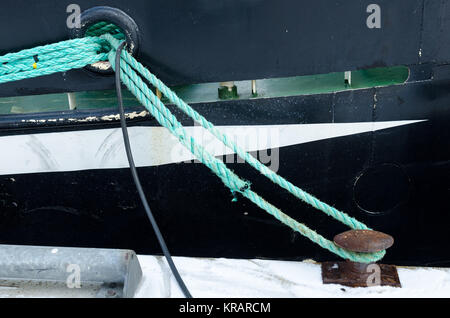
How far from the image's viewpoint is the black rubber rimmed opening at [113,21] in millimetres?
2123

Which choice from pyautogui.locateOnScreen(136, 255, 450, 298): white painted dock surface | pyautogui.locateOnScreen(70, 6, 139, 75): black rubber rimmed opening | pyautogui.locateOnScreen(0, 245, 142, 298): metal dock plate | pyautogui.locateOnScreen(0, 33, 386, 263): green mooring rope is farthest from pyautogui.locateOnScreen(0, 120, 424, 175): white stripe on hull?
pyautogui.locateOnScreen(0, 245, 142, 298): metal dock plate

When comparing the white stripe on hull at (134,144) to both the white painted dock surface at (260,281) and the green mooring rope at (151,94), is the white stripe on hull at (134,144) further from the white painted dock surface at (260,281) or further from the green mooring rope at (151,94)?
the white painted dock surface at (260,281)

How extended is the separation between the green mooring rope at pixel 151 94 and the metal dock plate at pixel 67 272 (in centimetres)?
49

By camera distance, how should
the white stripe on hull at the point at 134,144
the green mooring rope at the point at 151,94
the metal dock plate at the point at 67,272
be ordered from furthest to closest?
the white stripe on hull at the point at 134,144, the green mooring rope at the point at 151,94, the metal dock plate at the point at 67,272

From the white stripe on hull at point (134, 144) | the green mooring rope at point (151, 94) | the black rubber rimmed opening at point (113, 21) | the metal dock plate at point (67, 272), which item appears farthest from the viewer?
the white stripe on hull at point (134, 144)

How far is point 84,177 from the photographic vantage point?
7.91ft

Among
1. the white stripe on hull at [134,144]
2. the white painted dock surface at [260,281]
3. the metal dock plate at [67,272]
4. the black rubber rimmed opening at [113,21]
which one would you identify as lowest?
the white painted dock surface at [260,281]

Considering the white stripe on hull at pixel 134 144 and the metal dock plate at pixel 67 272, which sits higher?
the white stripe on hull at pixel 134 144

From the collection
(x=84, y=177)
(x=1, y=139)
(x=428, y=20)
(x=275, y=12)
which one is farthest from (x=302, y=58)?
(x=1, y=139)

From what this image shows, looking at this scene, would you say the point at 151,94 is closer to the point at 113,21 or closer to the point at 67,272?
the point at 113,21

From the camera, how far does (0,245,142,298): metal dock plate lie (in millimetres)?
1672

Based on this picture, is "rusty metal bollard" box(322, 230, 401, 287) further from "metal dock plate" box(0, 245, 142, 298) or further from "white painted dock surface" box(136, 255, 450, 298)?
"metal dock plate" box(0, 245, 142, 298)

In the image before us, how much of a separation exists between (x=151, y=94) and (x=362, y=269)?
100 cm

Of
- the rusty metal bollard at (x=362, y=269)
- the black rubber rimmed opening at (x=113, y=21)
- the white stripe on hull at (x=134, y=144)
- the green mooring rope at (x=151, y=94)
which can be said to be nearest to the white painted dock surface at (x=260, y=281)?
the rusty metal bollard at (x=362, y=269)
